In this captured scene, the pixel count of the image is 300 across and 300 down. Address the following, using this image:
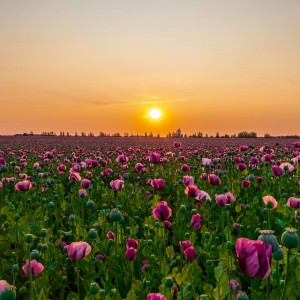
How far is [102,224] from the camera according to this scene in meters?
4.41

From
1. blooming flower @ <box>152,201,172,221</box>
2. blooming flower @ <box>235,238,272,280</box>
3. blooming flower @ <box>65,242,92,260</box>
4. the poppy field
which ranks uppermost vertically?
blooming flower @ <box>235,238,272,280</box>

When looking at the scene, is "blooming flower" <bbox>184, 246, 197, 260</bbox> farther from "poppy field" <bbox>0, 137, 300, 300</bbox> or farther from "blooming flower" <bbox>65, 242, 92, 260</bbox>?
"blooming flower" <bbox>65, 242, 92, 260</bbox>

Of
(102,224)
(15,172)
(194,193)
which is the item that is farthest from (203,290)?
(15,172)

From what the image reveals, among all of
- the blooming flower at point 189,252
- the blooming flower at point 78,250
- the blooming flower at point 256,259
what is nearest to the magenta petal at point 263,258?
the blooming flower at point 256,259

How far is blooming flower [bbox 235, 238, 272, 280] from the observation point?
61.9 inches

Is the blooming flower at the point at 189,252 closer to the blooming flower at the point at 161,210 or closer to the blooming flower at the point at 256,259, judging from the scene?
the blooming flower at the point at 161,210

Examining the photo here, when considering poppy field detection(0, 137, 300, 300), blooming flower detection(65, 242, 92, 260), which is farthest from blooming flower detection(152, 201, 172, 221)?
blooming flower detection(65, 242, 92, 260)

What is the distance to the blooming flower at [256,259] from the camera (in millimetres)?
1571

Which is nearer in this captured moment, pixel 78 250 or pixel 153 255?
pixel 78 250

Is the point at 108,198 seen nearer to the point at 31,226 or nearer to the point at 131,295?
the point at 31,226

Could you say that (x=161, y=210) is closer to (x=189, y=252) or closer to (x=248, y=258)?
(x=189, y=252)

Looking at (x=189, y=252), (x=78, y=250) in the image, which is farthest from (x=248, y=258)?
(x=189, y=252)

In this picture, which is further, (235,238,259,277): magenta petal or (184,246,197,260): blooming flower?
(184,246,197,260): blooming flower

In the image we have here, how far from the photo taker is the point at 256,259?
5.14 feet
